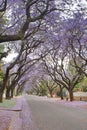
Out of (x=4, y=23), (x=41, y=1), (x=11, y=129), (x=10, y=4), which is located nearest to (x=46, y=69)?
(x=4, y=23)

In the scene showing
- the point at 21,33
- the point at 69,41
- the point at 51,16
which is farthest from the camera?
the point at 69,41

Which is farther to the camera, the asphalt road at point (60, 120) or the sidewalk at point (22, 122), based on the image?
the asphalt road at point (60, 120)

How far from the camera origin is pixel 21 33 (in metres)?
12.5

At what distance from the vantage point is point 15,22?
1079 inches

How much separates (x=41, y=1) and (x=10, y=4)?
752 cm

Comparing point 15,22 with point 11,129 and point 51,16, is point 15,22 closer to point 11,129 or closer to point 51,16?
point 51,16

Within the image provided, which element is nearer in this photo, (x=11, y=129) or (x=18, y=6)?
(x=11, y=129)

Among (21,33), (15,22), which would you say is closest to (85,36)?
(15,22)

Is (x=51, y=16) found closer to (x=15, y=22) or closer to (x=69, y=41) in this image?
(x=15, y=22)

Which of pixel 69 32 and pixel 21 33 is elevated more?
pixel 69 32

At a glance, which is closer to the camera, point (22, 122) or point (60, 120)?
point (22, 122)

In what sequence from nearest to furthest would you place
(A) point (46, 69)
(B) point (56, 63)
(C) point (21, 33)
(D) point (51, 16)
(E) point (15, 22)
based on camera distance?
(C) point (21, 33) < (D) point (51, 16) < (E) point (15, 22) < (B) point (56, 63) < (A) point (46, 69)

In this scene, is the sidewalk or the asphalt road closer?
the sidewalk

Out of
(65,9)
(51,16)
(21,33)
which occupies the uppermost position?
(51,16)
